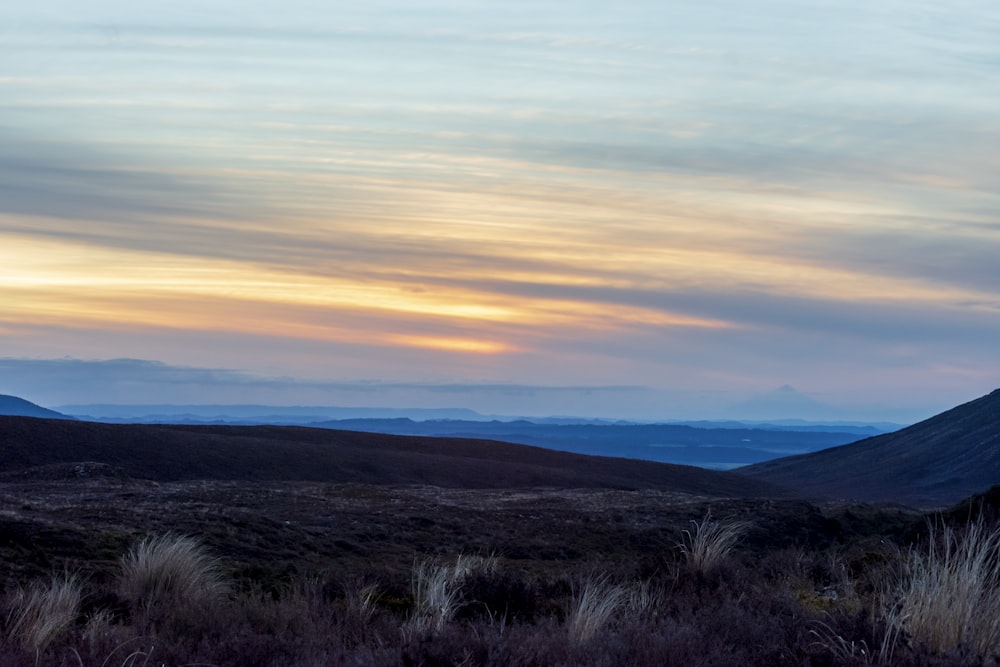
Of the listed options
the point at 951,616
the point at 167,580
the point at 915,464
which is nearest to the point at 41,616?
the point at 167,580

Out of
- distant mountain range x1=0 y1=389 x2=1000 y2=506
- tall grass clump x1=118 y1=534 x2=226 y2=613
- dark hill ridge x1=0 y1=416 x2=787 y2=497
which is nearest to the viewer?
tall grass clump x1=118 y1=534 x2=226 y2=613

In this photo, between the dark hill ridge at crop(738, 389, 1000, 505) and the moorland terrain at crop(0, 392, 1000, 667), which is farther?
the dark hill ridge at crop(738, 389, 1000, 505)

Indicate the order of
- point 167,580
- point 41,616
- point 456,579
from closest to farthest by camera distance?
point 41,616 < point 456,579 < point 167,580

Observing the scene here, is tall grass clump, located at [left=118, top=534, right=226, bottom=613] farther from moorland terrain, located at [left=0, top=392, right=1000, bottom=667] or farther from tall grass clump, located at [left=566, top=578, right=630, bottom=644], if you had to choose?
tall grass clump, located at [left=566, top=578, right=630, bottom=644]

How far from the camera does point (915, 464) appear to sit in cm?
10844

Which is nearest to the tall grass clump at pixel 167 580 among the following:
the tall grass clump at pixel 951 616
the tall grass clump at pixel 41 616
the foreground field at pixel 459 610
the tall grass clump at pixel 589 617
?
the foreground field at pixel 459 610

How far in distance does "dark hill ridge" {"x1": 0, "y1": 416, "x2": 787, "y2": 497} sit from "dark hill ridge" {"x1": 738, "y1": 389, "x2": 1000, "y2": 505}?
17.0 meters

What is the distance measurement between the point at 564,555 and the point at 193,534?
35.5 ft

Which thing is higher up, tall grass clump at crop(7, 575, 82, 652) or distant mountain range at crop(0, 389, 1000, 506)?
tall grass clump at crop(7, 575, 82, 652)

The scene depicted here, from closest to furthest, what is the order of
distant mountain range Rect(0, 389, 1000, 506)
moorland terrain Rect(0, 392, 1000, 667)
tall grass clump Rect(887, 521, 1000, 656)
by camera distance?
tall grass clump Rect(887, 521, 1000, 656), moorland terrain Rect(0, 392, 1000, 667), distant mountain range Rect(0, 389, 1000, 506)

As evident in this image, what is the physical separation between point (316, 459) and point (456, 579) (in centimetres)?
5759

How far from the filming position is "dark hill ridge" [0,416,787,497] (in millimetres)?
58562

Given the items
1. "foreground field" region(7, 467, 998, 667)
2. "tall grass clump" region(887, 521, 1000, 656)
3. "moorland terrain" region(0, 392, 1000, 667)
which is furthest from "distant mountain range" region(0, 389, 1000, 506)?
"tall grass clump" region(887, 521, 1000, 656)

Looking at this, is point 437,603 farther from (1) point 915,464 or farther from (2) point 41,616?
(1) point 915,464
